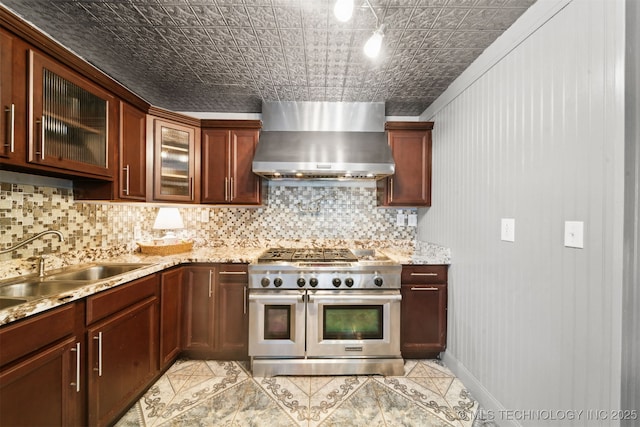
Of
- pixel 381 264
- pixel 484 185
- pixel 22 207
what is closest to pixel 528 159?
pixel 484 185

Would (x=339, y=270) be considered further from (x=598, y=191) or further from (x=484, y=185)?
(x=598, y=191)

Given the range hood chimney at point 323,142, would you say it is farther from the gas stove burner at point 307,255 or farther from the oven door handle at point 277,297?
the oven door handle at point 277,297

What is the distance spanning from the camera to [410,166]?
2.77 metres

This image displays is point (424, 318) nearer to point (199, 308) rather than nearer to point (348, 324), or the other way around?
point (348, 324)

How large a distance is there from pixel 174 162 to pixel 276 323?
5.95 ft

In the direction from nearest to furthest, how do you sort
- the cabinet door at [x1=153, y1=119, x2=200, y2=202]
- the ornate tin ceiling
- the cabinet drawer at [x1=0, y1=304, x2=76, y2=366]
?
the cabinet drawer at [x1=0, y1=304, x2=76, y2=366]
the ornate tin ceiling
the cabinet door at [x1=153, y1=119, x2=200, y2=202]

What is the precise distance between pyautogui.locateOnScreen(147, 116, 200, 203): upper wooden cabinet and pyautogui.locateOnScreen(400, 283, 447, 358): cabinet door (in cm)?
234

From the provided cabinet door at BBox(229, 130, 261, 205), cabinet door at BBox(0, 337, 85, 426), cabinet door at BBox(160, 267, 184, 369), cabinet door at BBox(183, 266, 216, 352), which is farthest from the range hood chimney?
cabinet door at BBox(0, 337, 85, 426)

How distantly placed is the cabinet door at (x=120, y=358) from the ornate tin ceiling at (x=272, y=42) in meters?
1.87

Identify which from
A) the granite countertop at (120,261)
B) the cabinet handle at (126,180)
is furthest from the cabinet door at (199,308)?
the cabinet handle at (126,180)

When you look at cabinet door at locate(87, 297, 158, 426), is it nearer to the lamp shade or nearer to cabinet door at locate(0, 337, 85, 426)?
cabinet door at locate(0, 337, 85, 426)

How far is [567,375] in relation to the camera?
1.28 meters

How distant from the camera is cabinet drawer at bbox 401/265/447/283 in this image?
2.39 metres

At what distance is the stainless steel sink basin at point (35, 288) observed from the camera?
1.54 metres
